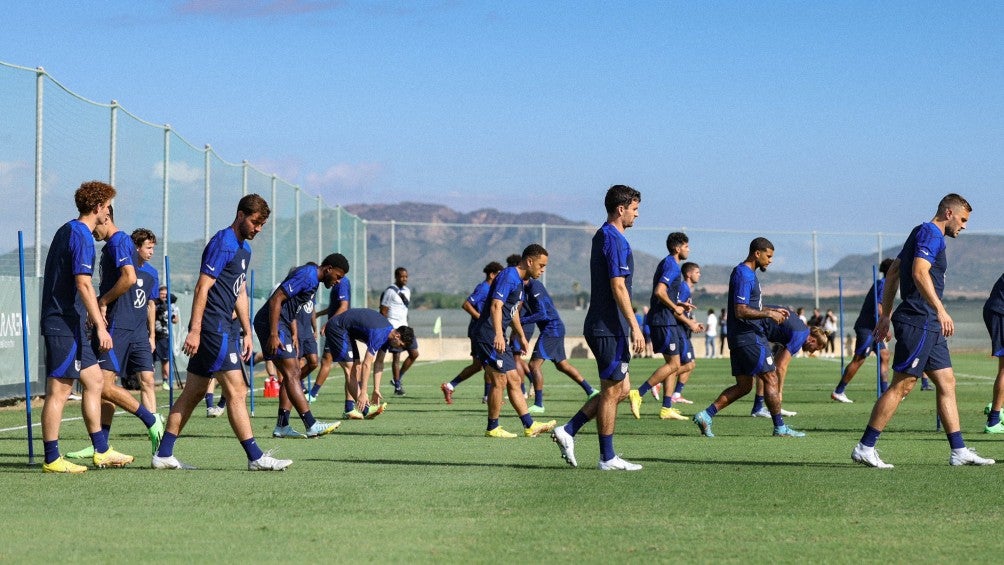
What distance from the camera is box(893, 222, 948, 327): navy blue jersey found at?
389 inches

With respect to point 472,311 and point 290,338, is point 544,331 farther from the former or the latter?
point 290,338

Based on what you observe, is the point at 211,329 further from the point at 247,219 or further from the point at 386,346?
the point at 386,346

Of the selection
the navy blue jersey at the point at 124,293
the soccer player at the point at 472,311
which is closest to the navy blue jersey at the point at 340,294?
the soccer player at the point at 472,311

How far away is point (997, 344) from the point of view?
45.4 ft

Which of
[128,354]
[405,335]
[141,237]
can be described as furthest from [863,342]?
[141,237]

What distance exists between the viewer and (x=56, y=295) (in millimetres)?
9617

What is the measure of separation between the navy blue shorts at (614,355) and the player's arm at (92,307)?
335 centimetres

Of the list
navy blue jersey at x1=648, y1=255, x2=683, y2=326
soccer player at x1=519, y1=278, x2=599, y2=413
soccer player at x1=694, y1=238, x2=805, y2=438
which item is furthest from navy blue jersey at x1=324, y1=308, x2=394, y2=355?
soccer player at x1=694, y1=238, x2=805, y2=438

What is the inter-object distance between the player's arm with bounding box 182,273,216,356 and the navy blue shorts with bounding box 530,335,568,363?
29.3ft

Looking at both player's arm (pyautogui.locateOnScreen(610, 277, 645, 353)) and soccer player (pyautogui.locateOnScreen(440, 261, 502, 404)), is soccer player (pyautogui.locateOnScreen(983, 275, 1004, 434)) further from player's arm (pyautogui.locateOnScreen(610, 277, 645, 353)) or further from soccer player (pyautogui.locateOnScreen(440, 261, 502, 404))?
soccer player (pyautogui.locateOnScreen(440, 261, 502, 404))

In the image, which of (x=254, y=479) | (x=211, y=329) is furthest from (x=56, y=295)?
(x=254, y=479)

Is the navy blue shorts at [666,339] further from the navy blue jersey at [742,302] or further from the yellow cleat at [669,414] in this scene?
the navy blue jersey at [742,302]

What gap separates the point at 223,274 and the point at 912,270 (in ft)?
16.5

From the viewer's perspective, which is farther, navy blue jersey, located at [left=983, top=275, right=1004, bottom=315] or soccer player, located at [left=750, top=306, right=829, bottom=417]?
soccer player, located at [left=750, top=306, right=829, bottom=417]
